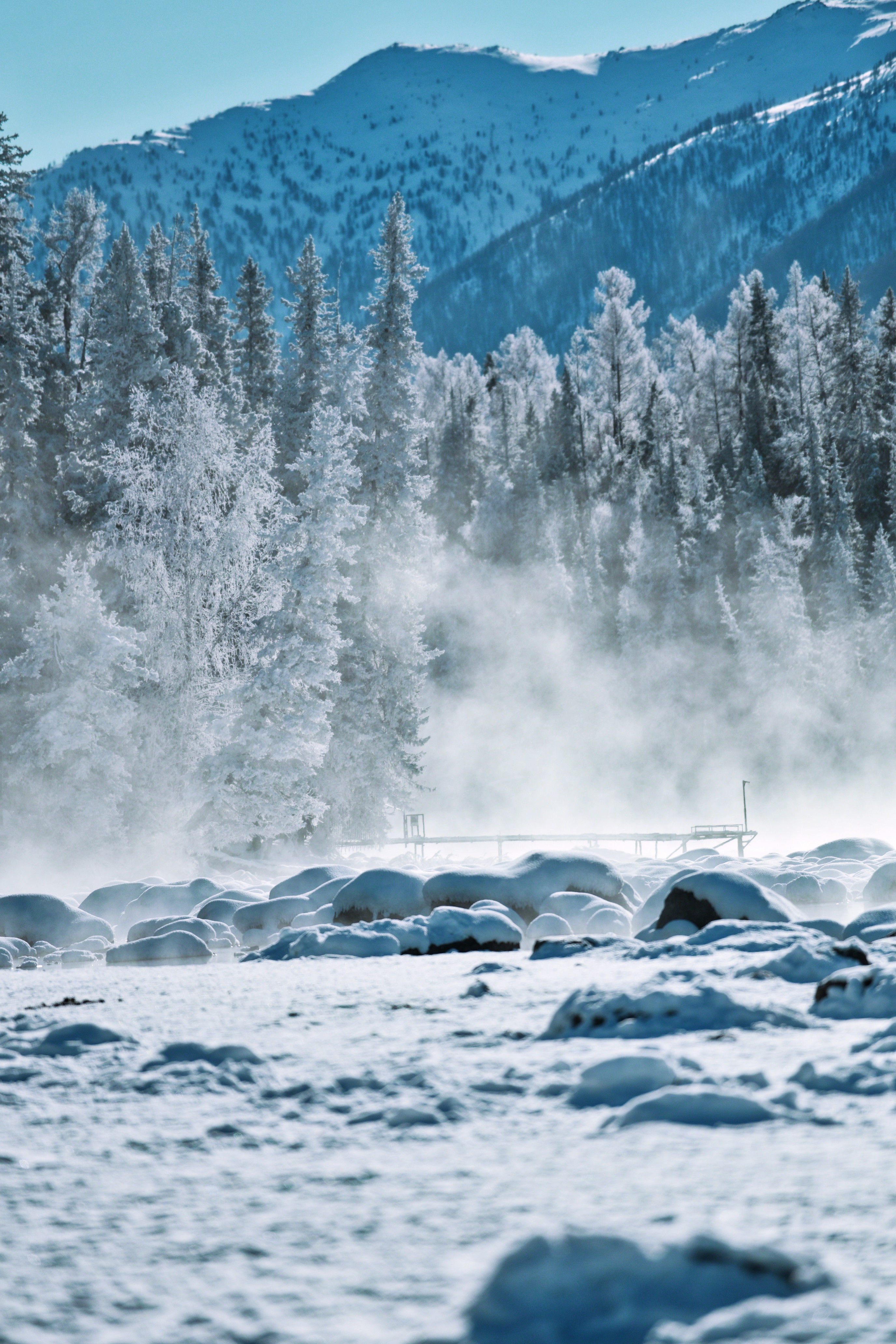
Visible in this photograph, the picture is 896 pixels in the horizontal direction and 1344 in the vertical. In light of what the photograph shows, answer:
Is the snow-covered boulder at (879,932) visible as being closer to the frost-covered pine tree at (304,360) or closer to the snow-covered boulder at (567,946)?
the snow-covered boulder at (567,946)

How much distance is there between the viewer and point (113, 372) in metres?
24.1

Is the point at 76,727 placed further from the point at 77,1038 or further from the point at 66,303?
the point at 66,303

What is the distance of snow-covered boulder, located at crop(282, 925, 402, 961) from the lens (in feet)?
24.5

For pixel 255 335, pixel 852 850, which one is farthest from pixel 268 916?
pixel 255 335

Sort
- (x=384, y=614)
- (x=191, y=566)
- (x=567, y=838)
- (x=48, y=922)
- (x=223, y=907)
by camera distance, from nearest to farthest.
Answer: (x=48, y=922) < (x=223, y=907) < (x=191, y=566) < (x=384, y=614) < (x=567, y=838)

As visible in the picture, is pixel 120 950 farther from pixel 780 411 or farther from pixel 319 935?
pixel 780 411

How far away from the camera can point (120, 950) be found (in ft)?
30.2

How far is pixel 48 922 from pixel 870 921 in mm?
7988

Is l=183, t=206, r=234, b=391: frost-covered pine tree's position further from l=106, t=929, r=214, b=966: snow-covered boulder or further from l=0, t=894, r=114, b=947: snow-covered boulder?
l=106, t=929, r=214, b=966: snow-covered boulder

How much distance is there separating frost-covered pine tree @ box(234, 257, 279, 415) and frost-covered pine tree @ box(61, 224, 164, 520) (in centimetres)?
697

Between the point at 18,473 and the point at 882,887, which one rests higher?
the point at 18,473

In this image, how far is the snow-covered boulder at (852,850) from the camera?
16.8 metres

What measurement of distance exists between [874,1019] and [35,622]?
20277 mm

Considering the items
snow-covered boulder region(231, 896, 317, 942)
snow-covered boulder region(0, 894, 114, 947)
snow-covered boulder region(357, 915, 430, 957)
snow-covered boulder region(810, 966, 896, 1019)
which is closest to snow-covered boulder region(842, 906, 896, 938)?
snow-covered boulder region(810, 966, 896, 1019)
